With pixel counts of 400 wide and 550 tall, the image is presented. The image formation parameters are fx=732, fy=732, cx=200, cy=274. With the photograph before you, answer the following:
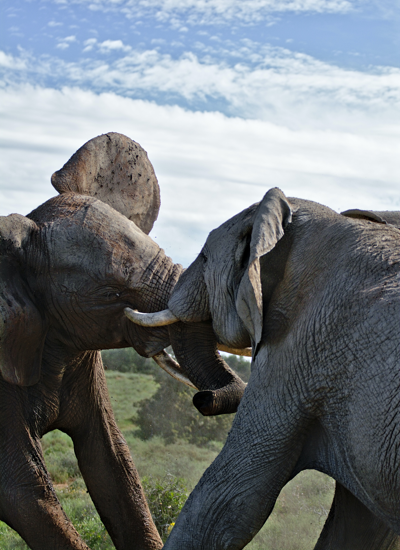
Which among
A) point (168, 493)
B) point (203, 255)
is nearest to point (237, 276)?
point (203, 255)

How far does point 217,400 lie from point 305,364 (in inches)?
33.3

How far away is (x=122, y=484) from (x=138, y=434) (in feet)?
18.9

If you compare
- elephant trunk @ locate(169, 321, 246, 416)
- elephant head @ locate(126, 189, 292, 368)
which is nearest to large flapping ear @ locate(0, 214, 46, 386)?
elephant trunk @ locate(169, 321, 246, 416)

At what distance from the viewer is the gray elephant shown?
105 inches

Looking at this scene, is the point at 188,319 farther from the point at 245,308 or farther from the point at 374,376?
the point at 374,376

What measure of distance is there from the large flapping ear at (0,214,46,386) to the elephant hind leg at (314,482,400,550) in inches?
74.7

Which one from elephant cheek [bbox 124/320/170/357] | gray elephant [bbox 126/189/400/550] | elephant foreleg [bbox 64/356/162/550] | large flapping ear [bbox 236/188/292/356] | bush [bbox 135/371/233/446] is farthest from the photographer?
bush [bbox 135/371/233/446]

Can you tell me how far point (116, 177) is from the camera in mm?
4949

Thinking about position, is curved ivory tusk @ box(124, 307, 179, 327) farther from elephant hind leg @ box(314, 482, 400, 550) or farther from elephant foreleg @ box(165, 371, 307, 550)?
elephant hind leg @ box(314, 482, 400, 550)

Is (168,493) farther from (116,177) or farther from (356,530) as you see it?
(356,530)

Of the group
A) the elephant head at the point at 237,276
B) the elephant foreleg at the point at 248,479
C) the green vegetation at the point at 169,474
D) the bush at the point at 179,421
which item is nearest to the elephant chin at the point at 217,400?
the elephant head at the point at 237,276

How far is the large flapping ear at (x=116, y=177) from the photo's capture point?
4.72 meters

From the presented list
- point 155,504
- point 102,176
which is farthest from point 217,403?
point 155,504

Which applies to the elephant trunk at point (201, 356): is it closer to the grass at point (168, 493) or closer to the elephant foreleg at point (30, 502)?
the elephant foreleg at point (30, 502)
